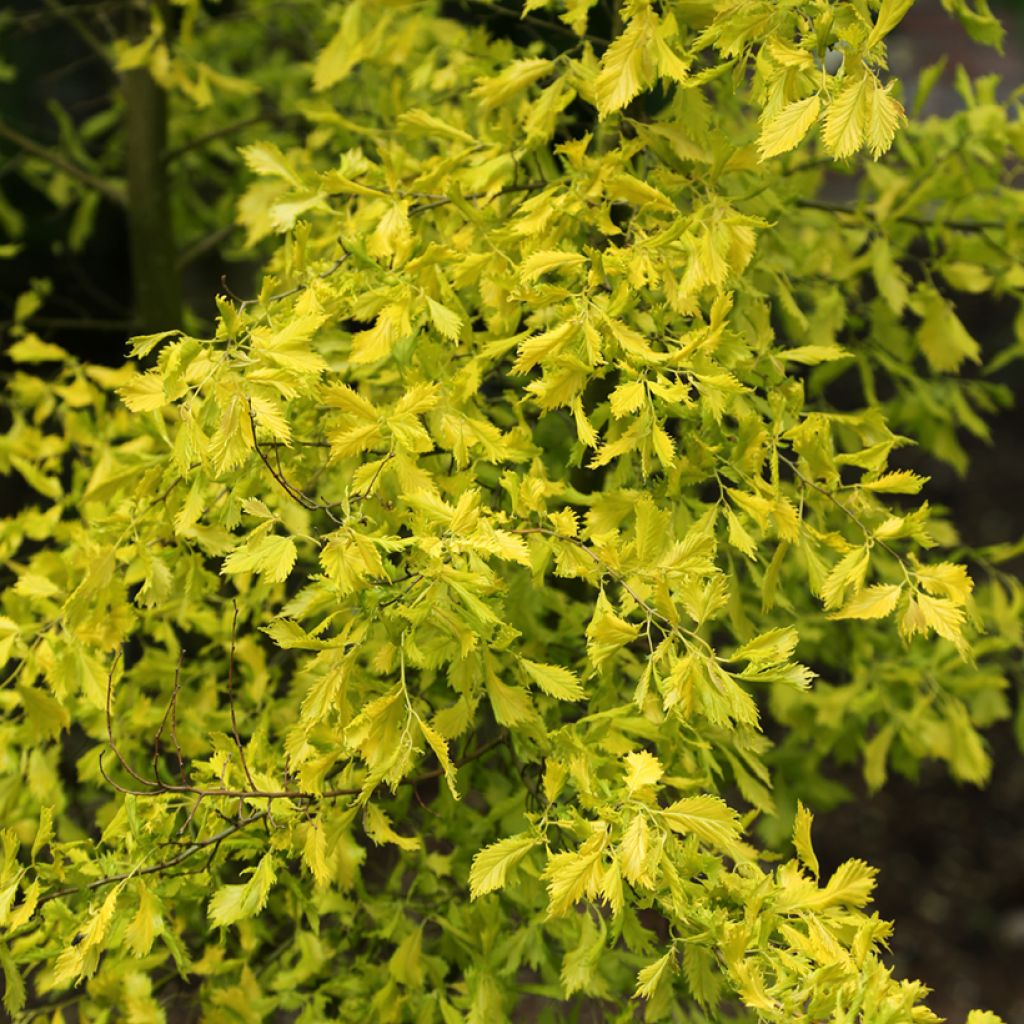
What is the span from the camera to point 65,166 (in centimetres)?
307

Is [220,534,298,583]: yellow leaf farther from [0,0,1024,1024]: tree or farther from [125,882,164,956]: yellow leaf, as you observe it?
[125,882,164,956]: yellow leaf

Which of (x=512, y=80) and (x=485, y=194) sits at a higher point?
(x=512, y=80)

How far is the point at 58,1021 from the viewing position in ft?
5.91

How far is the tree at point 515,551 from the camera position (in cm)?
140

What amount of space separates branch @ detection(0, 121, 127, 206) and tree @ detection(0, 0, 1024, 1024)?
92 cm

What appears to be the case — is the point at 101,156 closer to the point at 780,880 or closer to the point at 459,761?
the point at 459,761

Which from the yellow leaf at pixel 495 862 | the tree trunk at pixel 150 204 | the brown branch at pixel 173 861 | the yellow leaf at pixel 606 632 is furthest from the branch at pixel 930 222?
the tree trunk at pixel 150 204

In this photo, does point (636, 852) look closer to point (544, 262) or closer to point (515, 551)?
point (515, 551)

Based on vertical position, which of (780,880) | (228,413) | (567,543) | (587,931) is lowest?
(587,931)

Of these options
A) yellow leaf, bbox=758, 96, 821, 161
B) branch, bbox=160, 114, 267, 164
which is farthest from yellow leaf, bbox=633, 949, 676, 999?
branch, bbox=160, 114, 267, 164

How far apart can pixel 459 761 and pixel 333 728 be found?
36cm

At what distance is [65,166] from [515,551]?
2.32 meters

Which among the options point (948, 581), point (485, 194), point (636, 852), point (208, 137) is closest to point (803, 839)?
point (636, 852)

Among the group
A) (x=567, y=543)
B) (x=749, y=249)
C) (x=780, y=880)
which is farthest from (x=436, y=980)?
(x=749, y=249)
